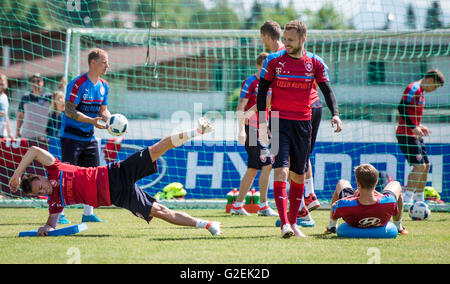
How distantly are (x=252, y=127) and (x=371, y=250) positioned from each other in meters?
3.96

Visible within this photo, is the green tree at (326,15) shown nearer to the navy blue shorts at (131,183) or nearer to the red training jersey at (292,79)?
the red training jersey at (292,79)

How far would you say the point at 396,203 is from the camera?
18.9ft

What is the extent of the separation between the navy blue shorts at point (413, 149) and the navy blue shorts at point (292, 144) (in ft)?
12.9

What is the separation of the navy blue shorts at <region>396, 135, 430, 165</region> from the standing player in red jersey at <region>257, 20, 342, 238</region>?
12.9 ft

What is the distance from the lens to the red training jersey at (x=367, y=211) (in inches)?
222

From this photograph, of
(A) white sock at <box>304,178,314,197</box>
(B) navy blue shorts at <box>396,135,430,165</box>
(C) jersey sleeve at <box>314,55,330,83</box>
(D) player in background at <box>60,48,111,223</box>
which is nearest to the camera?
(C) jersey sleeve at <box>314,55,330,83</box>

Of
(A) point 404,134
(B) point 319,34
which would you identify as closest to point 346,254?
(A) point 404,134

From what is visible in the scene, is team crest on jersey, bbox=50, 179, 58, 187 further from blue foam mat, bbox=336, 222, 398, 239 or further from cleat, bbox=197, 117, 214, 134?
blue foam mat, bbox=336, 222, 398, 239

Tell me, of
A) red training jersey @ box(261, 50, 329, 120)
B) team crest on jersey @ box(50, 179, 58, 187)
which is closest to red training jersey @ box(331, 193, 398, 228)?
red training jersey @ box(261, 50, 329, 120)

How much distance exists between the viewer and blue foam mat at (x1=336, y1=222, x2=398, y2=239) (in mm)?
5762

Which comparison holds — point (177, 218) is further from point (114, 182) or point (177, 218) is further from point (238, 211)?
point (238, 211)

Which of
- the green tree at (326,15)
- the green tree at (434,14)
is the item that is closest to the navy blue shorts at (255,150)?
the green tree at (326,15)

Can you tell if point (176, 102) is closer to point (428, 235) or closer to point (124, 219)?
point (124, 219)

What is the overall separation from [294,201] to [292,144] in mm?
591
